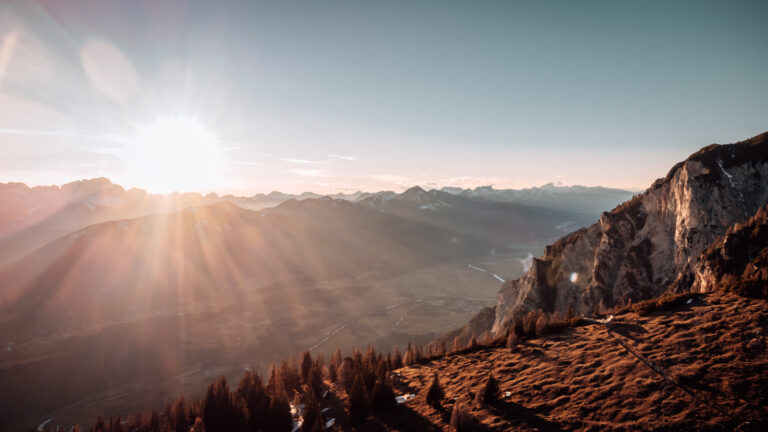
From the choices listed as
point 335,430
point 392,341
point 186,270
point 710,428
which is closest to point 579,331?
point 710,428

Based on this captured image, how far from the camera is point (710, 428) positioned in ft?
28.8

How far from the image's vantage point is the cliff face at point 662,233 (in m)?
31.9

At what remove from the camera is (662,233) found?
3834 centimetres

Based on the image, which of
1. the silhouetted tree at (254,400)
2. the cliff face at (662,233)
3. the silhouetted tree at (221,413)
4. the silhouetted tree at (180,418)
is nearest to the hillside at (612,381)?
the silhouetted tree at (254,400)

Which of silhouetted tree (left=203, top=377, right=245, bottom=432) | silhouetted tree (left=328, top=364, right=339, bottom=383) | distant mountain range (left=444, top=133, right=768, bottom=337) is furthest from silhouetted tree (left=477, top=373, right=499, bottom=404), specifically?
silhouetted tree (left=328, top=364, right=339, bottom=383)

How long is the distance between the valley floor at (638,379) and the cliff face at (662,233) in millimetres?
18032

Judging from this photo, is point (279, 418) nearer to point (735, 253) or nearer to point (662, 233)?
point (735, 253)

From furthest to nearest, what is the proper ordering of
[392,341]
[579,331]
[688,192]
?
[392,341] → [688,192] → [579,331]

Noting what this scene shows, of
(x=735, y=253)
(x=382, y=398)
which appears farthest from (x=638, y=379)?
(x=735, y=253)

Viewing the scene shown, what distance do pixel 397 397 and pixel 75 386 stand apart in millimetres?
122052

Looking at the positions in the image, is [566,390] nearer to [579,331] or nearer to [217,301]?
[579,331]

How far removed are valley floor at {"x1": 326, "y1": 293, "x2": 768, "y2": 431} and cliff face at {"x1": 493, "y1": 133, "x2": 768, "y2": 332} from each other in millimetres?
18032

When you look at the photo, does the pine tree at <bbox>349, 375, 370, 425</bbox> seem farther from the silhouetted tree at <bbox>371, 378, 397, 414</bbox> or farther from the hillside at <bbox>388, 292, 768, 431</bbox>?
the hillside at <bbox>388, 292, 768, 431</bbox>

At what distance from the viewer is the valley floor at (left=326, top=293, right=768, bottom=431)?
9.66 metres
